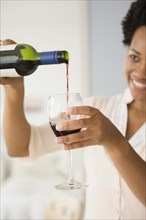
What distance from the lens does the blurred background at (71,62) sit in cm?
168

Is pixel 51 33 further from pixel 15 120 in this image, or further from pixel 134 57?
pixel 15 120

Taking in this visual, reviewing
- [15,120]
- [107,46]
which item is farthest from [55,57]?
[107,46]

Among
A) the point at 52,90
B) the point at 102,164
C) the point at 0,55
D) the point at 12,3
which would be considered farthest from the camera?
the point at 52,90

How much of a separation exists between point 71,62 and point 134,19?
23.6 inches

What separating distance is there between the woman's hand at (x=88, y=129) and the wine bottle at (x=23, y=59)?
11 cm

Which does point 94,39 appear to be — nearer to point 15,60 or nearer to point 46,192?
point 46,192

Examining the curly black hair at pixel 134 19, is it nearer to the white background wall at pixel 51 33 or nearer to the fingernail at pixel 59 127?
the white background wall at pixel 51 33

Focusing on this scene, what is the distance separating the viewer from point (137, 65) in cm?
126

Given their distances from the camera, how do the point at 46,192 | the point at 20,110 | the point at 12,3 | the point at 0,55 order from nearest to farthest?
the point at 0,55
the point at 20,110
the point at 12,3
the point at 46,192

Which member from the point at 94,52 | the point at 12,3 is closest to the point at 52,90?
the point at 94,52

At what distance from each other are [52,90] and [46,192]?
62 cm

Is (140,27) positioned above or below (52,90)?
above

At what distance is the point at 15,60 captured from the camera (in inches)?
28.7

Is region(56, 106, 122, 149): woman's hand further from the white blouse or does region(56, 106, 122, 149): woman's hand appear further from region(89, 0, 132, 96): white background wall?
region(89, 0, 132, 96): white background wall
